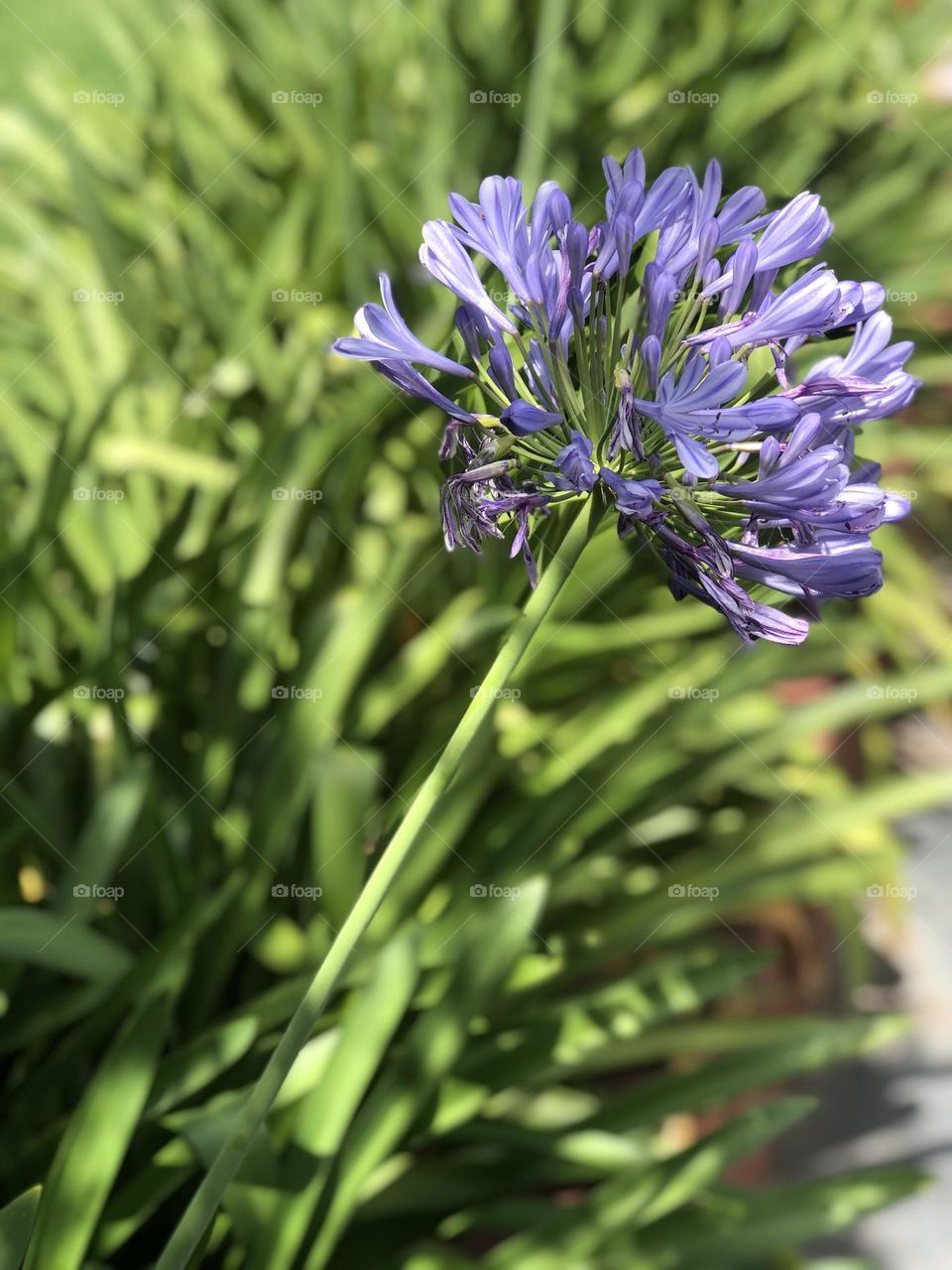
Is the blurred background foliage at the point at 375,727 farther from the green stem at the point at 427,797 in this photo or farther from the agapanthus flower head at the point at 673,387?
the agapanthus flower head at the point at 673,387

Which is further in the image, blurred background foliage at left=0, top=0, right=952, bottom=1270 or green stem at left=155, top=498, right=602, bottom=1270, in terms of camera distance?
blurred background foliage at left=0, top=0, right=952, bottom=1270

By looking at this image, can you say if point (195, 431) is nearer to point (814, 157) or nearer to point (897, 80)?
point (814, 157)

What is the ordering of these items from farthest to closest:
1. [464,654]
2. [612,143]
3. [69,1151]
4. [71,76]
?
1. [71,76]
2. [612,143]
3. [464,654]
4. [69,1151]

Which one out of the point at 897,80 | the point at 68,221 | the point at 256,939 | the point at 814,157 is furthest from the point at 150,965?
the point at 897,80

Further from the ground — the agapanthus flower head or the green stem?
the agapanthus flower head

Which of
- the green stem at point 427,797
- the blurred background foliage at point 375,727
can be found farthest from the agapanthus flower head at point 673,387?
the blurred background foliage at point 375,727

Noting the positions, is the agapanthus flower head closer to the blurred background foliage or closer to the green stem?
the green stem

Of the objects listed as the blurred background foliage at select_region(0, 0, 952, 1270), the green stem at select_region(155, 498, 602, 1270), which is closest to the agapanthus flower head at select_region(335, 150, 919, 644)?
the green stem at select_region(155, 498, 602, 1270)
